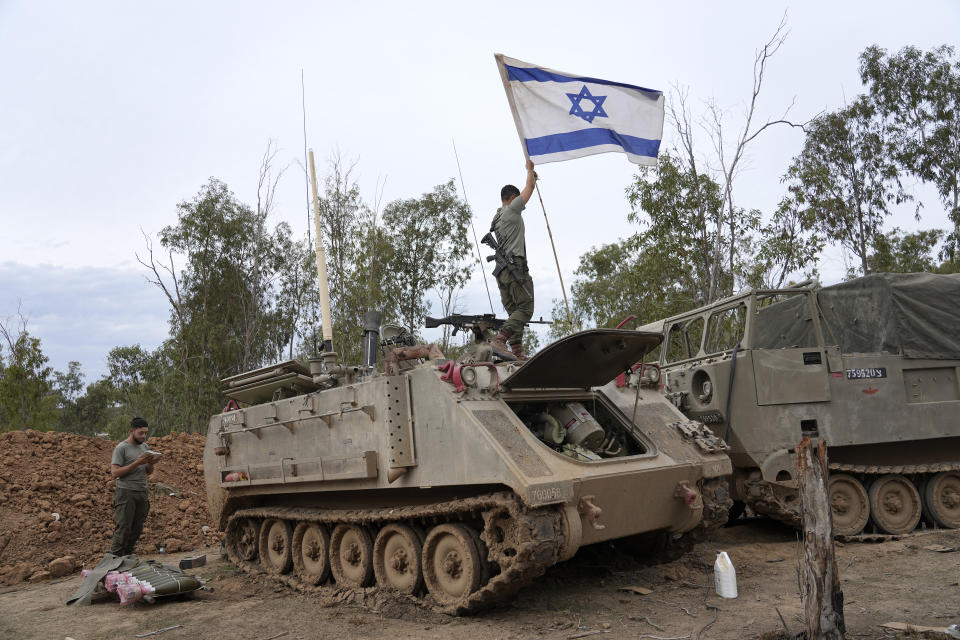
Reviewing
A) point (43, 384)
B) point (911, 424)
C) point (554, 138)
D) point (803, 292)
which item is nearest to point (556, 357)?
point (554, 138)

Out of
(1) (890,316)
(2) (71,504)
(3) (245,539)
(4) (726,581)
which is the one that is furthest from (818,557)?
(2) (71,504)

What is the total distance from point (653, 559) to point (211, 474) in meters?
5.12

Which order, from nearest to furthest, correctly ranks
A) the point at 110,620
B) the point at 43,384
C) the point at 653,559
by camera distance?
the point at 110,620, the point at 653,559, the point at 43,384

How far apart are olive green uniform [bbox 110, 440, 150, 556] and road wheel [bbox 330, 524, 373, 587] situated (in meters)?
2.40

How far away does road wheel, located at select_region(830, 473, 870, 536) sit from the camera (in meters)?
7.92

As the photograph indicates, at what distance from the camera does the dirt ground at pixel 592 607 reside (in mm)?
4930

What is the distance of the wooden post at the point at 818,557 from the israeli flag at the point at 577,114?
4776 millimetres

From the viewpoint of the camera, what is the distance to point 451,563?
5.39 m

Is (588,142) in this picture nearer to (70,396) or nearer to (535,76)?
(535,76)

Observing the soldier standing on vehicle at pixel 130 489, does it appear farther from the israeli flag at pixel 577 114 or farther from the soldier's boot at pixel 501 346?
the israeli flag at pixel 577 114

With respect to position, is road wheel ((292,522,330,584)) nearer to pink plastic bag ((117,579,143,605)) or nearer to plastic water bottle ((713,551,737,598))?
pink plastic bag ((117,579,143,605))

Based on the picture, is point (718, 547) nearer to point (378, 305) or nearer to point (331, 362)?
point (331, 362)

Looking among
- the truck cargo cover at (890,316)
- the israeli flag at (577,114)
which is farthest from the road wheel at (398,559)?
the truck cargo cover at (890,316)

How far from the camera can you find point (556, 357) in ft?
18.3
